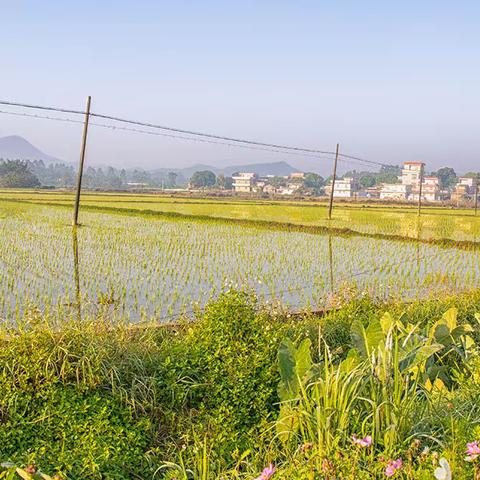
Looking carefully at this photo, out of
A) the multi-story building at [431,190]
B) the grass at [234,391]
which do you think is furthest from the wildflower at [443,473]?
the multi-story building at [431,190]

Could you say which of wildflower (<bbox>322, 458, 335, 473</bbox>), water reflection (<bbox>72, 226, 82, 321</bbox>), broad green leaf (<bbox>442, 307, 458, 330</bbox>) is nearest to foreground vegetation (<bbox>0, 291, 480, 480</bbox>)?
wildflower (<bbox>322, 458, 335, 473</bbox>)

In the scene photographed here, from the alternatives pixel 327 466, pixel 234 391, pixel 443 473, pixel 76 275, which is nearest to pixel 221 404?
pixel 234 391

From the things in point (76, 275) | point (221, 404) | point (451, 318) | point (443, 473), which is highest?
point (451, 318)

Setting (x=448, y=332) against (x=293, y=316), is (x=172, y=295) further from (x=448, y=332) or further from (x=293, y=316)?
(x=448, y=332)

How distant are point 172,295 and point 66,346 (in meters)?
3.50

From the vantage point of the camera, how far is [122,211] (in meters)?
20.2

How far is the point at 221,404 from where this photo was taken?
339 centimetres

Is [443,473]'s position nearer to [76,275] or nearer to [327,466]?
[327,466]

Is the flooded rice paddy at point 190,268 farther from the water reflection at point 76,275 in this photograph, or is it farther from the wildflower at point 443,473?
the wildflower at point 443,473

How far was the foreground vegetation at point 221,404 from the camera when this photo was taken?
2617 millimetres

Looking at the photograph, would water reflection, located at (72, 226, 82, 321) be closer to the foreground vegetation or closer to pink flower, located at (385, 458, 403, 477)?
the foreground vegetation

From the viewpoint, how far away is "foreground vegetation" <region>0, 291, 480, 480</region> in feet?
8.59

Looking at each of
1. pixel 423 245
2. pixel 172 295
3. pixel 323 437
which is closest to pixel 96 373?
pixel 323 437

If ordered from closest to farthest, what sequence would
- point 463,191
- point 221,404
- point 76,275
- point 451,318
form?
point 221,404
point 451,318
point 76,275
point 463,191
